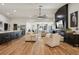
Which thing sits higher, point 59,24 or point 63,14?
point 63,14

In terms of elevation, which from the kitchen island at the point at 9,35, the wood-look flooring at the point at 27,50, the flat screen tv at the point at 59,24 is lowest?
the wood-look flooring at the point at 27,50

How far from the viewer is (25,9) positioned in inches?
138

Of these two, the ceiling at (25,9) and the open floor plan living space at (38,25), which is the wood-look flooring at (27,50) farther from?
the ceiling at (25,9)

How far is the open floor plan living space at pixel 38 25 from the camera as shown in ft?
11.2

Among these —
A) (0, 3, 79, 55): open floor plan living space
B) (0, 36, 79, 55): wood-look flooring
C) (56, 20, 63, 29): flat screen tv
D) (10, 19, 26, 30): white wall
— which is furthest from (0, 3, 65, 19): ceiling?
(0, 36, 79, 55): wood-look flooring

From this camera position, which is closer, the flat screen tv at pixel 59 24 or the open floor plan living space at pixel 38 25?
the open floor plan living space at pixel 38 25

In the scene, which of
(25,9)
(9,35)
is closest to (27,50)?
(9,35)

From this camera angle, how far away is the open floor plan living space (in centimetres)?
343

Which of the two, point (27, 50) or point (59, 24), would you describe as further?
point (59, 24)

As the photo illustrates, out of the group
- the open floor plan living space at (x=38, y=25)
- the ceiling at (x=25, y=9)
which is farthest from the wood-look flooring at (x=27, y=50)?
the ceiling at (x=25, y=9)

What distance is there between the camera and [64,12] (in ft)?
12.3

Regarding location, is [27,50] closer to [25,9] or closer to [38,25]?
[38,25]

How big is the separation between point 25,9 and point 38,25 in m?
0.53
